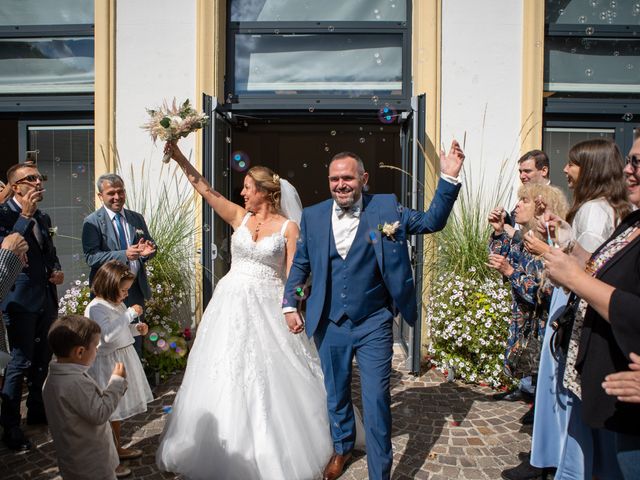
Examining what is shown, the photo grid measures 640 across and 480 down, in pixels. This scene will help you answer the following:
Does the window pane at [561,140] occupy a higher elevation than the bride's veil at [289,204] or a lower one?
higher

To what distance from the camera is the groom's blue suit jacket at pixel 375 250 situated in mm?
3426

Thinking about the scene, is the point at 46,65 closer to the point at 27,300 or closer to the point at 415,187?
the point at 27,300

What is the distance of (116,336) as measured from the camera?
3570mm

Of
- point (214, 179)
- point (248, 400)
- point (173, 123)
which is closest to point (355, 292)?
point (248, 400)

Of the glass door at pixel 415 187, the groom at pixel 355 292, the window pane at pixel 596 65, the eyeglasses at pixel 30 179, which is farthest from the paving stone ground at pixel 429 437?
the window pane at pixel 596 65

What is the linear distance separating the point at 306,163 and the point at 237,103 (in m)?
8.33

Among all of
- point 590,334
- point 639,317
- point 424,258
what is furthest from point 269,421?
point 424,258

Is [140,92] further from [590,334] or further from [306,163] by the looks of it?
[306,163]

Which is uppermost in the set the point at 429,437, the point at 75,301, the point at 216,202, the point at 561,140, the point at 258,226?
the point at 561,140

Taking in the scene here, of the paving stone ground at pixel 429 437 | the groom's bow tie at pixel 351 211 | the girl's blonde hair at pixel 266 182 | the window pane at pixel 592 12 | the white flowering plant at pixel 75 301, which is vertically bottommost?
the paving stone ground at pixel 429 437

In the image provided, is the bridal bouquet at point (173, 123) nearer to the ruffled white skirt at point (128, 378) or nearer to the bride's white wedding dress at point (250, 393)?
the bride's white wedding dress at point (250, 393)

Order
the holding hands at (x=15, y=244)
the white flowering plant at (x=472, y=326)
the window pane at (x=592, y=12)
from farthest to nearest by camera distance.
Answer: the window pane at (x=592, y=12), the white flowering plant at (x=472, y=326), the holding hands at (x=15, y=244)

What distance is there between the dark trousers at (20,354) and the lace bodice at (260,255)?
5.49ft

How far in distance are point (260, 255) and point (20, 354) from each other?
2063 millimetres
